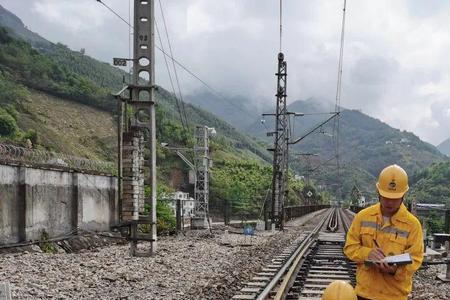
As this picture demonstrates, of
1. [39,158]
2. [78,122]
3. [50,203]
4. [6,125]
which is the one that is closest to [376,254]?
[50,203]

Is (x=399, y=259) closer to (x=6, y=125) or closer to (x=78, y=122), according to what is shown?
(x=6, y=125)

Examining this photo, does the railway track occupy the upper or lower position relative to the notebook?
lower

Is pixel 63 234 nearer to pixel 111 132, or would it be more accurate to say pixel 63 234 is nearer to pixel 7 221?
pixel 7 221

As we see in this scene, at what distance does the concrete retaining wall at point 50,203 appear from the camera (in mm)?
16484

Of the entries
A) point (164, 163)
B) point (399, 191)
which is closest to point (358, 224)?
point (399, 191)

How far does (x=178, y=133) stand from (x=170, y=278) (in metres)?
85.4

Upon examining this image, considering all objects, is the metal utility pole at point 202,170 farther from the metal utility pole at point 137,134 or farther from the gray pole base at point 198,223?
the metal utility pole at point 137,134

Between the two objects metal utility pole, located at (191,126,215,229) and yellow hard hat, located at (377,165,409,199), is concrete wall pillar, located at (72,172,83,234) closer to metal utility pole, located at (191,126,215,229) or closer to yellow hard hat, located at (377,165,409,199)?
metal utility pole, located at (191,126,215,229)

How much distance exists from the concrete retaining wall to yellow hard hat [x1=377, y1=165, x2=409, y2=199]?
14568 millimetres

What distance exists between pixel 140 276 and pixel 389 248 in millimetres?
7602

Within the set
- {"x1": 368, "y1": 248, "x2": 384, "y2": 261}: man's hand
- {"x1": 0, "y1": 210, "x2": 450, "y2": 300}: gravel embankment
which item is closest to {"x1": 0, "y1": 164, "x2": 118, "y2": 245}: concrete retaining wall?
{"x1": 0, "y1": 210, "x2": 450, "y2": 300}: gravel embankment

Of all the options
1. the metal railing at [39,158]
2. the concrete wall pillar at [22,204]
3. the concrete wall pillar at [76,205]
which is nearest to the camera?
the concrete wall pillar at [22,204]

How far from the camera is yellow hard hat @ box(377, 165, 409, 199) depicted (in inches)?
144

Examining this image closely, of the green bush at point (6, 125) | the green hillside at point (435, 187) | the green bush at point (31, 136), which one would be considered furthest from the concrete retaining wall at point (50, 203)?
the green hillside at point (435, 187)
